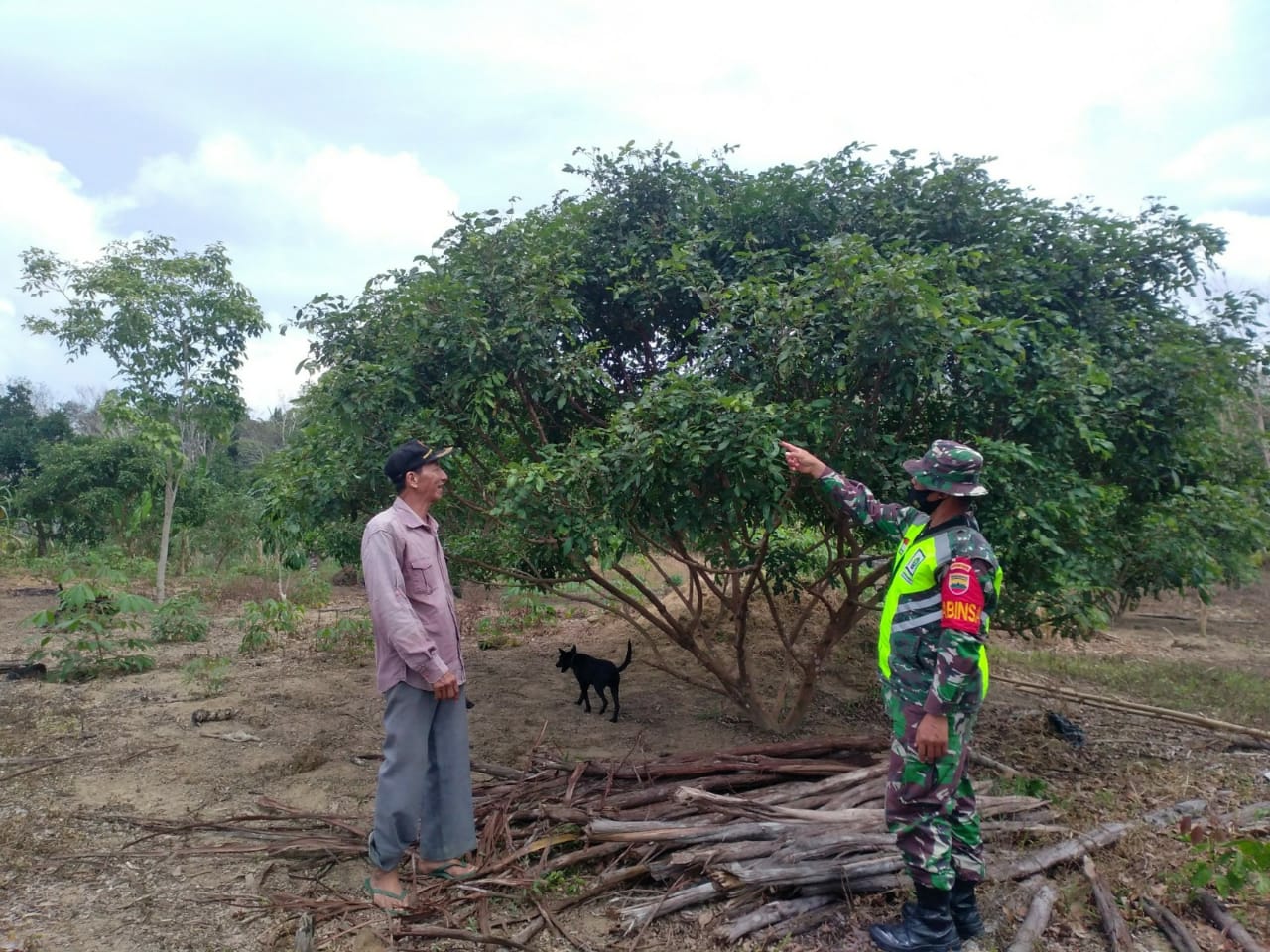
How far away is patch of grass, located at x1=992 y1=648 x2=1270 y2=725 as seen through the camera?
8023 mm

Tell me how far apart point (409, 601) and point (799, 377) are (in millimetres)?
2500

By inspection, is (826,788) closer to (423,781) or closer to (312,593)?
(423,781)

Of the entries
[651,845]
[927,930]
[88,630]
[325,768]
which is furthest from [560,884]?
[88,630]

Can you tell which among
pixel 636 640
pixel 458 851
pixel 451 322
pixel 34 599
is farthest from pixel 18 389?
pixel 458 851

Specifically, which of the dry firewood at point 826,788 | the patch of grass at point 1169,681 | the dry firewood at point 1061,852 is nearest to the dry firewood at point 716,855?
the dry firewood at point 826,788

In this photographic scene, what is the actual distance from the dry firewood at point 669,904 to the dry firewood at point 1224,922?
1.98 m

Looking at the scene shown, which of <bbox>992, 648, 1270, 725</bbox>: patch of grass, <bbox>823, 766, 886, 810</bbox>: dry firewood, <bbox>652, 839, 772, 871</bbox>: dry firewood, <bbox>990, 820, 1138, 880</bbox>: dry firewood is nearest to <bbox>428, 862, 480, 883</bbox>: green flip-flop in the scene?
<bbox>652, 839, 772, 871</bbox>: dry firewood

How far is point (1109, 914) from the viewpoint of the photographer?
3420 millimetres

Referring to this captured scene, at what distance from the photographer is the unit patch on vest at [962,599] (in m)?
3.02

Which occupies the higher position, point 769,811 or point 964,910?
point 769,811

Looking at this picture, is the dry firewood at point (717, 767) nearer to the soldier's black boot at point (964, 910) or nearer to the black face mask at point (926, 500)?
the soldier's black boot at point (964, 910)

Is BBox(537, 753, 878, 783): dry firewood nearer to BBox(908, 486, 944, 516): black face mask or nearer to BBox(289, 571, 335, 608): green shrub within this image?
BBox(908, 486, 944, 516): black face mask

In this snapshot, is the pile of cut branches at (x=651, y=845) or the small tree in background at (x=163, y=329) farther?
the small tree in background at (x=163, y=329)

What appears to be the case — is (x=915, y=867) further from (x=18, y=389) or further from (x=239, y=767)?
(x=18, y=389)
